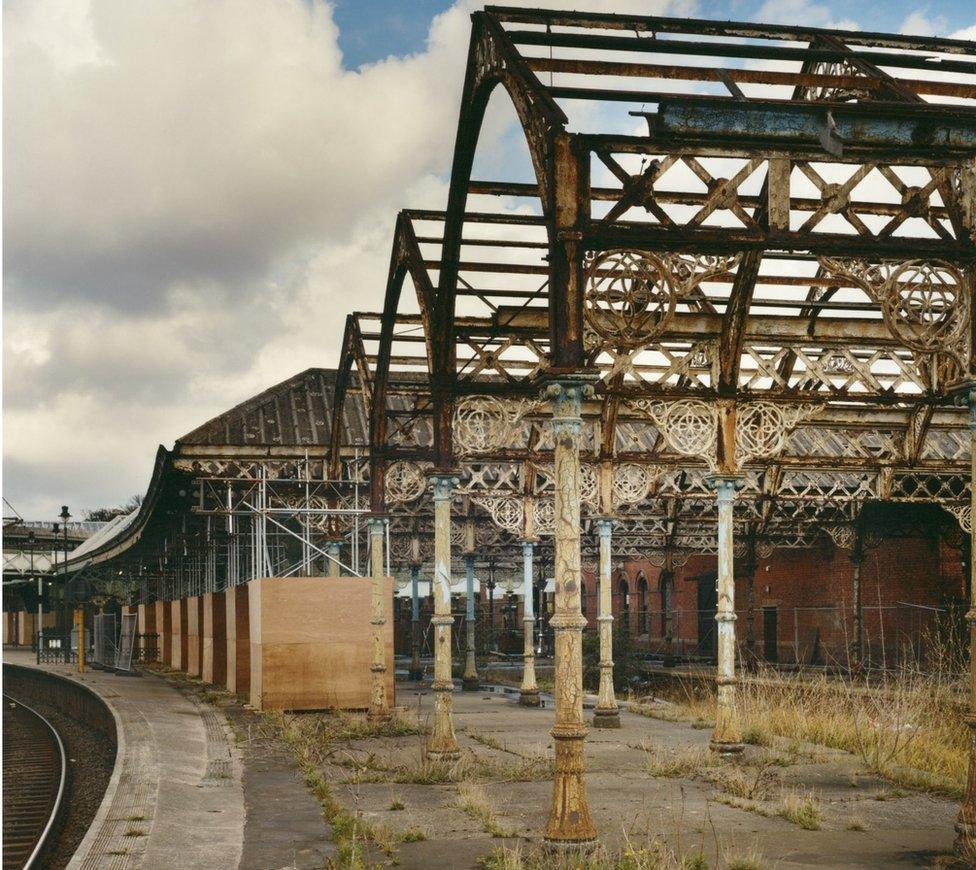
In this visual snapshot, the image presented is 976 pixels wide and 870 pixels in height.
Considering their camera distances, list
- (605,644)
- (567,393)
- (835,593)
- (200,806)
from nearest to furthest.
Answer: (567,393) → (200,806) → (605,644) → (835,593)

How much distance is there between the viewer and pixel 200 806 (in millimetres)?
11578

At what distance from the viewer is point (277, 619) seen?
845 inches

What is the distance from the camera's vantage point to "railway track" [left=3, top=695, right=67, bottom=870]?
1384cm

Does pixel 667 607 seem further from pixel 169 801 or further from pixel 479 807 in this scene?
pixel 479 807

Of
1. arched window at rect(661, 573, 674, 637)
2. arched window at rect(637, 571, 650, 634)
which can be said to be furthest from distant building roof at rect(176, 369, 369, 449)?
arched window at rect(637, 571, 650, 634)

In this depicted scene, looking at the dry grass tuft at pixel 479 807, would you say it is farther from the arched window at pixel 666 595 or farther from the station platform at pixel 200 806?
the arched window at pixel 666 595

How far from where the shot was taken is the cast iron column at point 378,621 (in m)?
18.8

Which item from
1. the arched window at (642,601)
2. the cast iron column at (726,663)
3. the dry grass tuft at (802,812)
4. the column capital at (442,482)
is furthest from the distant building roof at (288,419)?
the arched window at (642,601)

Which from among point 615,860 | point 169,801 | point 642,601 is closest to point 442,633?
point 169,801

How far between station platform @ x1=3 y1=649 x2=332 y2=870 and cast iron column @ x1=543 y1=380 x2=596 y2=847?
5.87 feet

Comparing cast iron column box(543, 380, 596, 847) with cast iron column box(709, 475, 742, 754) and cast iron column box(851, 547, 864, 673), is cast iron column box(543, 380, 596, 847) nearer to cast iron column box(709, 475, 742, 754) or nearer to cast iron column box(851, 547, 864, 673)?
cast iron column box(709, 475, 742, 754)

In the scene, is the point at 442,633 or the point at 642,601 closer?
the point at 442,633

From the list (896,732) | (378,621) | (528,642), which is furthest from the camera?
(528,642)

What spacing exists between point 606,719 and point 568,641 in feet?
38.3
